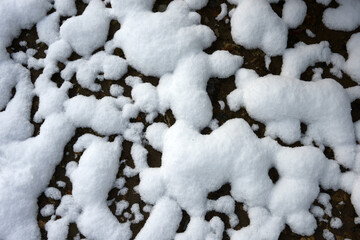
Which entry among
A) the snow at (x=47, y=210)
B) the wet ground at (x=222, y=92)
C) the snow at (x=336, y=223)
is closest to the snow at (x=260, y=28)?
the wet ground at (x=222, y=92)

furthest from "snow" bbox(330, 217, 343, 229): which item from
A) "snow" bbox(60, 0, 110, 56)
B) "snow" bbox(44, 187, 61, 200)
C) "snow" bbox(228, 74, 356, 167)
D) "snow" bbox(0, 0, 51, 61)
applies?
"snow" bbox(0, 0, 51, 61)

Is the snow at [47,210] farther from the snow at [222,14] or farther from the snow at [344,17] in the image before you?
the snow at [344,17]

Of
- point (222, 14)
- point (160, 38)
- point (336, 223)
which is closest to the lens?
point (336, 223)

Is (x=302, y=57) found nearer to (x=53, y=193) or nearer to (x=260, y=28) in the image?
(x=260, y=28)

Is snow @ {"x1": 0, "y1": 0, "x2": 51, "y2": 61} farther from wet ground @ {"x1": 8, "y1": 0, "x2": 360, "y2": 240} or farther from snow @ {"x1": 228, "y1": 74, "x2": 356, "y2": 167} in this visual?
snow @ {"x1": 228, "y1": 74, "x2": 356, "y2": 167}

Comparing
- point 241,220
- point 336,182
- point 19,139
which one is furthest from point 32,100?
point 336,182

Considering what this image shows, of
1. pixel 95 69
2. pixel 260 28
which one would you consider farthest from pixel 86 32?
pixel 260 28

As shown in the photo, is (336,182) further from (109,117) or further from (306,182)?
(109,117)

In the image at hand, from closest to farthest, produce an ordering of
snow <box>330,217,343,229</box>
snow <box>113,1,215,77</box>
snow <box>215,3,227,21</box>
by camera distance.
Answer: snow <box>330,217,343,229</box> < snow <box>113,1,215,77</box> < snow <box>215,3,227,21</box>

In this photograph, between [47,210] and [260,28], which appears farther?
[260,28]
